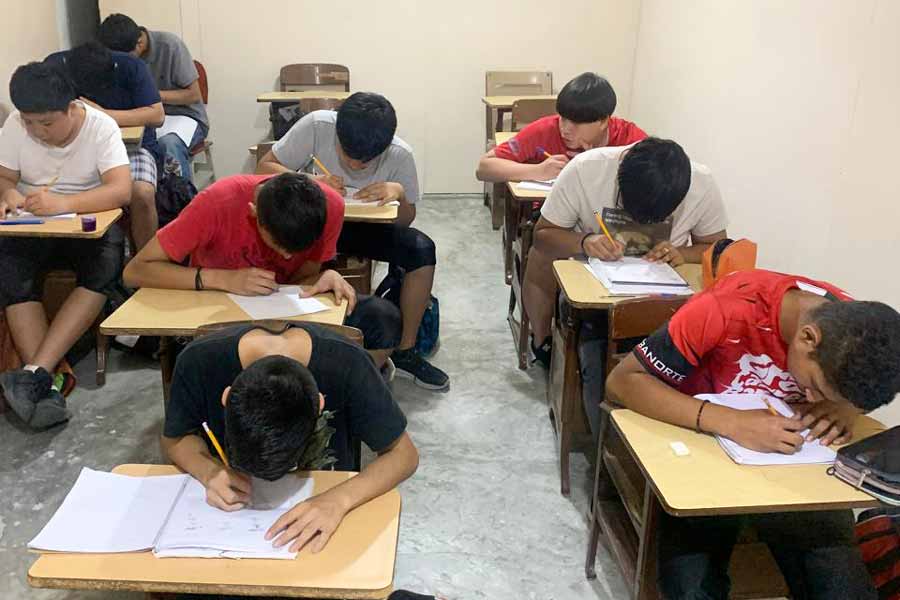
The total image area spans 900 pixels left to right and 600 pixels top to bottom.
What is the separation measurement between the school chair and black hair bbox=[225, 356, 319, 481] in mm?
3658

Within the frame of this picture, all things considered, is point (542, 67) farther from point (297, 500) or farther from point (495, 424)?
point (297, 500)

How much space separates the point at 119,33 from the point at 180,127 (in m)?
0.59

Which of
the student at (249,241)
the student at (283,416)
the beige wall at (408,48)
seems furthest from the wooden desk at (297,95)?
the student at (283,416)

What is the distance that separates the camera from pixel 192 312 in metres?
2.01

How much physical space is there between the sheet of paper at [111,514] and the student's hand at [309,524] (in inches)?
8.0

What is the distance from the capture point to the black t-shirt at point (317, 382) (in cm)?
149

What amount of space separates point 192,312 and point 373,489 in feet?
2.93

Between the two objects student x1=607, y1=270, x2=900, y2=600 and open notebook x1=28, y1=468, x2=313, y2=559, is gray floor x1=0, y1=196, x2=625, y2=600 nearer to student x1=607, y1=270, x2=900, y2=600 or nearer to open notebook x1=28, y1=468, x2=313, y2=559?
student x1=607, y1=270, x2=900, y2=600

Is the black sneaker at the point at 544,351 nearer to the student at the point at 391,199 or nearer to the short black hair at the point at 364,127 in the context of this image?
the student at the point at 391,199

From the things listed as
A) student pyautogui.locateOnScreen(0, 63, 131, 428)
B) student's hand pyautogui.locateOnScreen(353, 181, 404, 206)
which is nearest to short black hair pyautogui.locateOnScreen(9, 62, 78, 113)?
student pyautogui.locateOnScreen(0, 63, 131, 428)

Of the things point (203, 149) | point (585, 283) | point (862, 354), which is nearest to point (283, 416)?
point (862, 354)

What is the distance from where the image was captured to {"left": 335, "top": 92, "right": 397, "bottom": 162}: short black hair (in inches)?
106

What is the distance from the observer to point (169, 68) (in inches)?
183

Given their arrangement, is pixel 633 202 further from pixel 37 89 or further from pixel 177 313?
pixel 37 89
